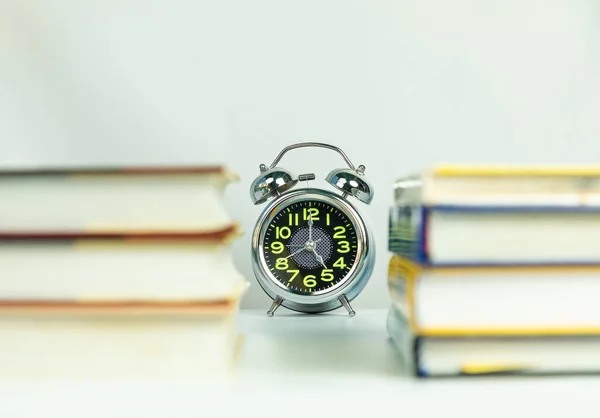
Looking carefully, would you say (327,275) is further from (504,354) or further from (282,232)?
(504,354)

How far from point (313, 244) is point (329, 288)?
0.08m

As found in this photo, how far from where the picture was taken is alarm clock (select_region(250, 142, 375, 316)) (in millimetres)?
1018

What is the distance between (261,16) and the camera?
1.17 m

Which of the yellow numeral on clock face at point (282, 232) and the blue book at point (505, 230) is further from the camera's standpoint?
the yellow numeral on clock face at point (282, 232)

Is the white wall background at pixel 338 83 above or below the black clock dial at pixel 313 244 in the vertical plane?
above

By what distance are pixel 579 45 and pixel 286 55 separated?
56 centimetres

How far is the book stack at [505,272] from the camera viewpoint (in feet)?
1.71

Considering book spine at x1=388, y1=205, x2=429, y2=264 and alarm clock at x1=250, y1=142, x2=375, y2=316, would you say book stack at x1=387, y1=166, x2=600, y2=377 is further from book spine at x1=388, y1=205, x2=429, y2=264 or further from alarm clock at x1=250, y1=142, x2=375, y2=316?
alarm clock at x1=250, y1=142, x2=375, y2=316

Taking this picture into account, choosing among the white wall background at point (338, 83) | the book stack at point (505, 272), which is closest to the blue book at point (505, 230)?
the book stack at point (505, 272)

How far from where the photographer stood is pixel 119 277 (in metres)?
0.54

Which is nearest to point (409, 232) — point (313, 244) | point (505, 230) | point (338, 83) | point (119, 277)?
point (505, 230)

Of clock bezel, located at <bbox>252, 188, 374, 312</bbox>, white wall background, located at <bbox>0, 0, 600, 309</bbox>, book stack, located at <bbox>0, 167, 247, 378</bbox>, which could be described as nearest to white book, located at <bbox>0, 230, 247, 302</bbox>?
book stack, located at <bbox>0, 167, 247, 378</bbox>

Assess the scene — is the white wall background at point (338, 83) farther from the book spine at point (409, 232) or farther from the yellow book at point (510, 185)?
the yellow book at point (510, 185)

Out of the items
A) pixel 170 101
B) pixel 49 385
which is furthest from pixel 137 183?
pixel 170 101
